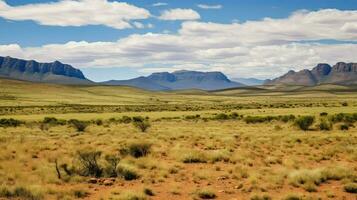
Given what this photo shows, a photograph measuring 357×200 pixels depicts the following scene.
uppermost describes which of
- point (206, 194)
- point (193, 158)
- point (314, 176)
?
point (314, 176)

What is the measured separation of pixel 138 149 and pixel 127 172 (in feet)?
21.7

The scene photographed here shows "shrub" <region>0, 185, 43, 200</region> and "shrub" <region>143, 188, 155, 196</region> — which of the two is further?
"shrub" <region>143, 188, 155, 196</region>

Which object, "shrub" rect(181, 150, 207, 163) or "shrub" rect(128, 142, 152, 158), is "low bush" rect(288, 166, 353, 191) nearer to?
"shrub" rect(181, 150, 207, 163)

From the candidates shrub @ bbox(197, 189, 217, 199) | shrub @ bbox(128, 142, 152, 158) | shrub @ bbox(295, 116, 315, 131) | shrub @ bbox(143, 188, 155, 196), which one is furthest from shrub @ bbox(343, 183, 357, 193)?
shrub @ bbox(295, 116, 315, 131)

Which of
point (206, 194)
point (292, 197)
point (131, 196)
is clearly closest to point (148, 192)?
point (131, 196)

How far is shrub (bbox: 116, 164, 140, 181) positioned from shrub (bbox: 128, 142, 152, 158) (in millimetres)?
5047

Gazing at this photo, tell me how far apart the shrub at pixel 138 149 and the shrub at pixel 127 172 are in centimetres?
505

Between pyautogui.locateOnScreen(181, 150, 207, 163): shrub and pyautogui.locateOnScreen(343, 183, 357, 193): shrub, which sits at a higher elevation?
pyautogui.locateOnScreen(343, 183, 357, 193): shrub

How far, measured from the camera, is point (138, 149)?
25.7 m

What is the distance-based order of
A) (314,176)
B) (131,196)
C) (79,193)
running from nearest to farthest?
(131,196), (79,193), (314,176)

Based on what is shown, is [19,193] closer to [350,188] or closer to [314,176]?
[314,176]

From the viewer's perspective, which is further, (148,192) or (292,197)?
(148,192)

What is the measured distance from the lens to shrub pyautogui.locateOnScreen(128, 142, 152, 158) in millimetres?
25422

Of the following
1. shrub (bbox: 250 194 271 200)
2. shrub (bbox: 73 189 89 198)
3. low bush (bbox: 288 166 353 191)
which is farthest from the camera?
low bush (bbox: 288 166 353 191)
